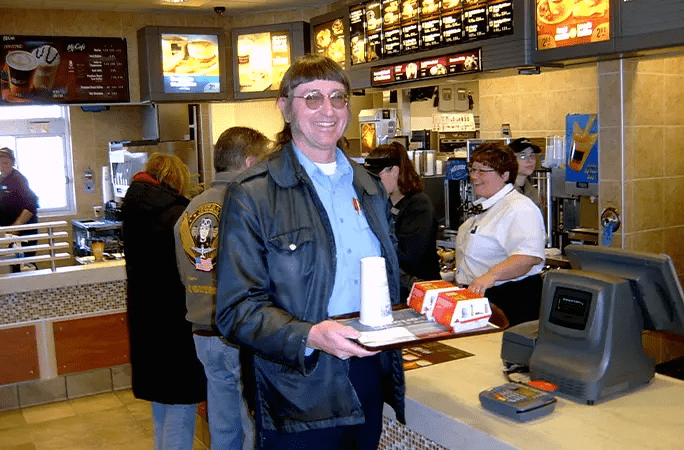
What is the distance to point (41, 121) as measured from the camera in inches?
345

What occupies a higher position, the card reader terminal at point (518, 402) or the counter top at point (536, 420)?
the card reader terminal at point (518, 402)

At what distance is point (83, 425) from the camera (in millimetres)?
4875

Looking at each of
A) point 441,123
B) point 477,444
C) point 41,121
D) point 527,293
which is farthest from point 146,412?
point 41,121

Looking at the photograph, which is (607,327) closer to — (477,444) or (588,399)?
(588,399)

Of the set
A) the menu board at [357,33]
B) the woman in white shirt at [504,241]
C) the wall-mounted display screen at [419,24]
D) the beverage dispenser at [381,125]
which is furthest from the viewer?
the beverage dispenser at [381,125]

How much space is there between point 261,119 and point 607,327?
704 centimetres

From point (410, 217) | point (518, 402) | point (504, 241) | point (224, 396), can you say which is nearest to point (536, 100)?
point (410, 217)

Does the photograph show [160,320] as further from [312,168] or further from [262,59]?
[262,59]

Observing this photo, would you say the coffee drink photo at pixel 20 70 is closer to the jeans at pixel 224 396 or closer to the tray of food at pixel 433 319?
the jeans at pixel 224 396

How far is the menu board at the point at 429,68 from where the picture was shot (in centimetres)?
503

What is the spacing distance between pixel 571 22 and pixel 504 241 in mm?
1611

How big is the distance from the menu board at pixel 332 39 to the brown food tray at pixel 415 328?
190 inches

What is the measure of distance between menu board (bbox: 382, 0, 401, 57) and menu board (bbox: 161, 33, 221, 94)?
2.50 metres

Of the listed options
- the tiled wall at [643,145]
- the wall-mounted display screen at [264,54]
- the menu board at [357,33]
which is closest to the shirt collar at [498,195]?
the tiled wall at [643,145]
